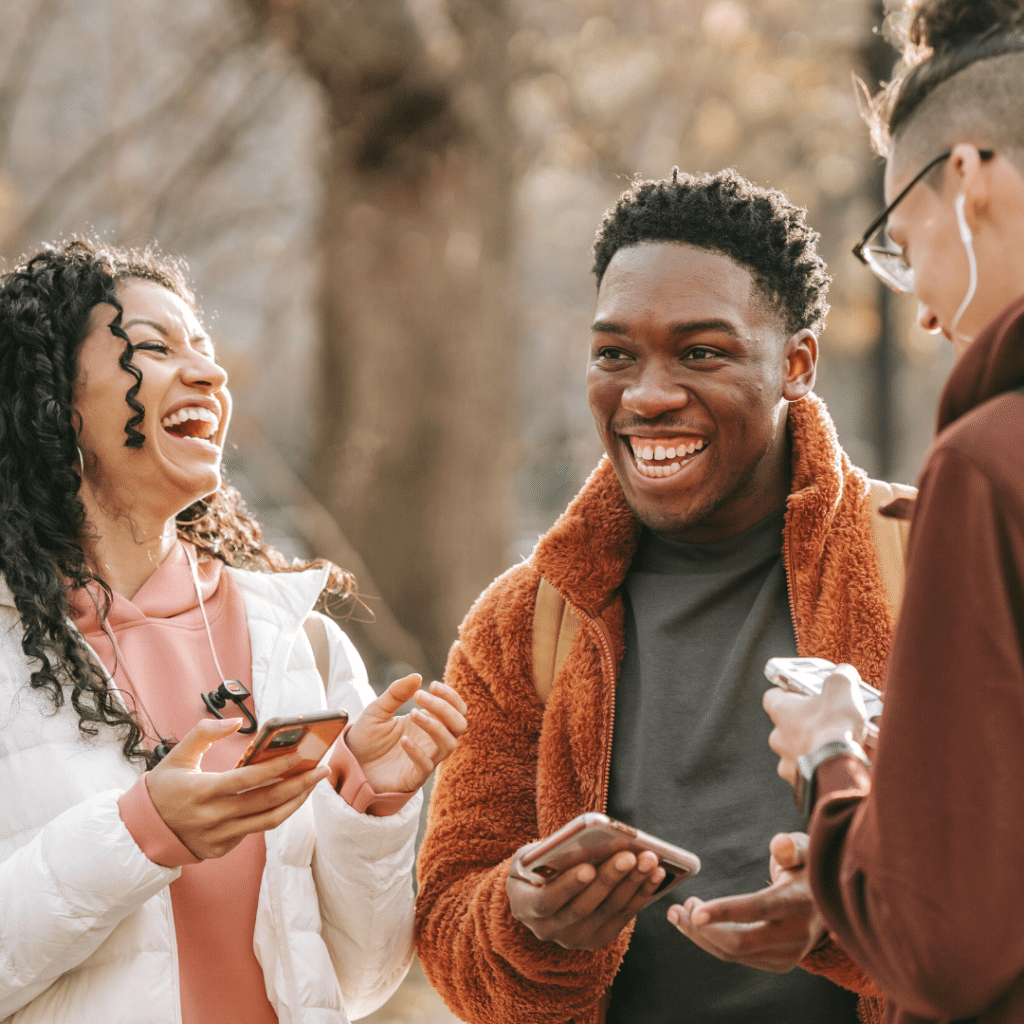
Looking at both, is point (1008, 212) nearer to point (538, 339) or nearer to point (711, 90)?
point (711, 90)

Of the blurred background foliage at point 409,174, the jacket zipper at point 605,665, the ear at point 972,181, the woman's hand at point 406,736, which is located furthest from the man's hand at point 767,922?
the blurred background foliage at point 409,174

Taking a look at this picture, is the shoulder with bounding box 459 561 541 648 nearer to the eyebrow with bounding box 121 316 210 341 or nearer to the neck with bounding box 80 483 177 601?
the neck with bounding box 80 483 177 601

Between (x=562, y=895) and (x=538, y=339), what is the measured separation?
55.7 ft

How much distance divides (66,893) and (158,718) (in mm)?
420

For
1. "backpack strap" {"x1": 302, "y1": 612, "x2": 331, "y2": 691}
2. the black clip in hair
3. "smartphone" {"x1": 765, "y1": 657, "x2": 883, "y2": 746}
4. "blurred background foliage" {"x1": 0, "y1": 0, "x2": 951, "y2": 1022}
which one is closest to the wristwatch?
"smartphone" {"x1": 765, "y1": 657, "x2": 883, "y2": 746}

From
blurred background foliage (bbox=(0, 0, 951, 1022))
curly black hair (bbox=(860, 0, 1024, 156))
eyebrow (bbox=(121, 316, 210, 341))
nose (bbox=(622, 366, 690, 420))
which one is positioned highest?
blurred background foliage (bbox=(0, 0, 951, 1022))

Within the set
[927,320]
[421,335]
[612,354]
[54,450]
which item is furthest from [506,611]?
[421,335]

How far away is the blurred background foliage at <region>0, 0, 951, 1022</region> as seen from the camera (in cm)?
602

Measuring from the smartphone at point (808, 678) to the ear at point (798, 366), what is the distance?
32.7 inches

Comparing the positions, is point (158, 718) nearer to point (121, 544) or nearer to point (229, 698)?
point (229, 698)

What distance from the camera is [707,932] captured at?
194cm

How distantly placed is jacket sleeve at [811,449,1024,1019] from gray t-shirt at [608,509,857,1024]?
90 centimetres

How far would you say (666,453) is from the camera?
245 centimetres

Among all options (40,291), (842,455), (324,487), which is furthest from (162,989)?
(324,487)
